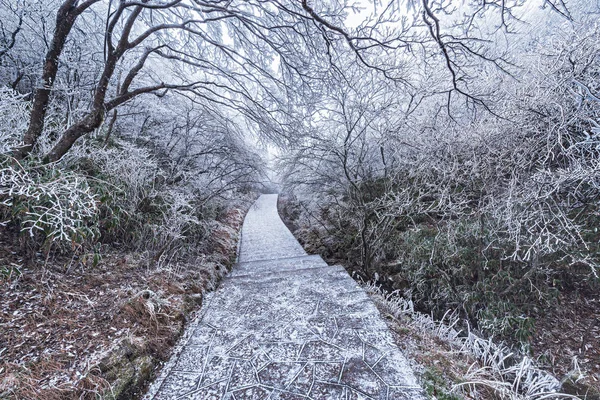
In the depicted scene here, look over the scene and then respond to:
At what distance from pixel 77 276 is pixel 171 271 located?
882 millimetres

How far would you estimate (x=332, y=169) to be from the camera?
4.83 meters

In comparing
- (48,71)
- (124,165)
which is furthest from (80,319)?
(48,71)

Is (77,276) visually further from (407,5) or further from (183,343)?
(407,5)

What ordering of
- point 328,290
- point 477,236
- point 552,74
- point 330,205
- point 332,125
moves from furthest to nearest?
point 330,205
point 332,125
point 477,236
point 328,290
point 552,74

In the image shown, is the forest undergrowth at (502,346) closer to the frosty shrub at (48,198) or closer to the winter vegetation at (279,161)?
the winter vegetation at (279,161)

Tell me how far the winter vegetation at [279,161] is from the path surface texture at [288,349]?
0.33 m

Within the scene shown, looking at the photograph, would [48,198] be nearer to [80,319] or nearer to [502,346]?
[80,319]

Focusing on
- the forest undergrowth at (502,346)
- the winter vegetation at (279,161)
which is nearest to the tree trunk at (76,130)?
the winter vegetation at (279,161)

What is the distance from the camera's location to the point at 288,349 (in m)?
1.98

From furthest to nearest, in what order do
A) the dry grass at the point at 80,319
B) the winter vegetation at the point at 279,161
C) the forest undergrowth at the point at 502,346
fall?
1. the winter vegetation at the point at 279,161
2. the forest undergrowth at the point at 502,346
3. the dry grass at the point at 80,319

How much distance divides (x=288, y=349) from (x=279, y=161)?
3.62 metres

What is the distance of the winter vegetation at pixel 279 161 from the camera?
1.83 metres

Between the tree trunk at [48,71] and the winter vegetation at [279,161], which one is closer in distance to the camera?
the winter vegetation at [279,161]

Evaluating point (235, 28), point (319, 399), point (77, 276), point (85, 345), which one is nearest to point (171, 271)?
point (77, 276)
